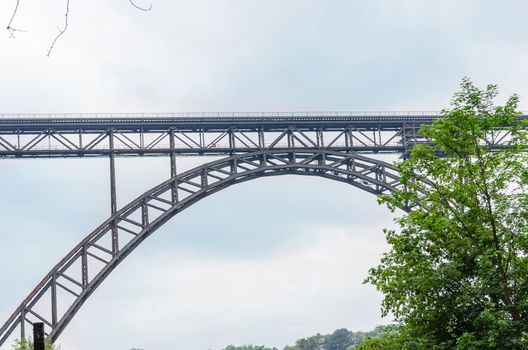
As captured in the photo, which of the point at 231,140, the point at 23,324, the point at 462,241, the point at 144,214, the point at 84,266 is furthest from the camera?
the point at 231,140

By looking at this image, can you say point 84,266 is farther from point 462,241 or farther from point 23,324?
point 462,241

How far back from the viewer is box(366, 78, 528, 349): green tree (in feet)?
93.8

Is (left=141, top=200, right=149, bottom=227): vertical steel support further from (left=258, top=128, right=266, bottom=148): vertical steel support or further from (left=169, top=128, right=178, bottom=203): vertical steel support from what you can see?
(left=258, top=128, right=266, bottom=148): vertical steel support

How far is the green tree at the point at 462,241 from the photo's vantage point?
28.6 m

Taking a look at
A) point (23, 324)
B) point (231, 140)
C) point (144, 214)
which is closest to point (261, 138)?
point (231, 140)

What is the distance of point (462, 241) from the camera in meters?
30.0

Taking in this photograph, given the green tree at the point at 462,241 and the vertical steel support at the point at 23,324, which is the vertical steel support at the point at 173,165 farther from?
the green tree at the point at 462,241

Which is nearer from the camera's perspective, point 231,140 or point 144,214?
point 144,214

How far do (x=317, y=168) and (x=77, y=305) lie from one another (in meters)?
16.8

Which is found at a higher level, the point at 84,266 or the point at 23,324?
the point at 84,266

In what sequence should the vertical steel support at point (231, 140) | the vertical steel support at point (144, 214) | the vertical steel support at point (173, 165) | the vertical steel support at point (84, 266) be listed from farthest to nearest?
the vertical steel support at point (231, 140) → the vertical steel support at point (173, 165) → the vertical steel support at point (144, 214) → the vertical steel support at point (84, 266)

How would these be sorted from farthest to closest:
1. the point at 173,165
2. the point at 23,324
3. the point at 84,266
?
1. the point at 173,165
2. the point at 84,266
3. the point at 23,324

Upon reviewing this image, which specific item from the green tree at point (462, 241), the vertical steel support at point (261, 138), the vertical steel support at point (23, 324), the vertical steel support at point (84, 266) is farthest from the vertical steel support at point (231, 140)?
the green tree at point (462, 241)

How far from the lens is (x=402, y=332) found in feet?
98.9
